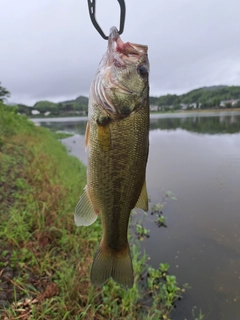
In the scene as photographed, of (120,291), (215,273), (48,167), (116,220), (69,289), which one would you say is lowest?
(215,273)

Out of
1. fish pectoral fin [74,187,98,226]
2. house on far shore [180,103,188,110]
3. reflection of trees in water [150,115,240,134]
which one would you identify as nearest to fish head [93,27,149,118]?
fish pectoral fin [74,187,98,226]

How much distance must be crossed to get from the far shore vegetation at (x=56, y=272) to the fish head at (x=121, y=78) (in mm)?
2708

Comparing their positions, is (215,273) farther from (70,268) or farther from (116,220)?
(116,220)

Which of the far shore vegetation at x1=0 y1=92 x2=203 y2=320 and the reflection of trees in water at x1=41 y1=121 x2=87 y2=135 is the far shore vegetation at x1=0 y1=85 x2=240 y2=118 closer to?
the reflection of trees in water at x1=41 y1=121 x2=87 y2=135

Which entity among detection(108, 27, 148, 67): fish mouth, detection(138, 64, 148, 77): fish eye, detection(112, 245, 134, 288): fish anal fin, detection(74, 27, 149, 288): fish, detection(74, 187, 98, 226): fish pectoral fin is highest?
detection(108, 27, 148, 67): fish mouth

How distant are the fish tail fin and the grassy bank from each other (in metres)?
1.60

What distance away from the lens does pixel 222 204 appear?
813cm

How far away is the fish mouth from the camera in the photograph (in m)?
1.64

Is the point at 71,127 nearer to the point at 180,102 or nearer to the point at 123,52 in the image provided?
the point at 123,52

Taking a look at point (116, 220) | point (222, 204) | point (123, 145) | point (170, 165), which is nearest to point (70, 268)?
point (116, 220)

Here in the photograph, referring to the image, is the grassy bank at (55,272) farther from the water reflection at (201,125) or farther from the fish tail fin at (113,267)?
the water reflection at (201,125)

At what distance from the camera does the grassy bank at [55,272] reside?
128 inches

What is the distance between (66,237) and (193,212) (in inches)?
180

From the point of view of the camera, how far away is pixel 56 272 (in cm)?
382
